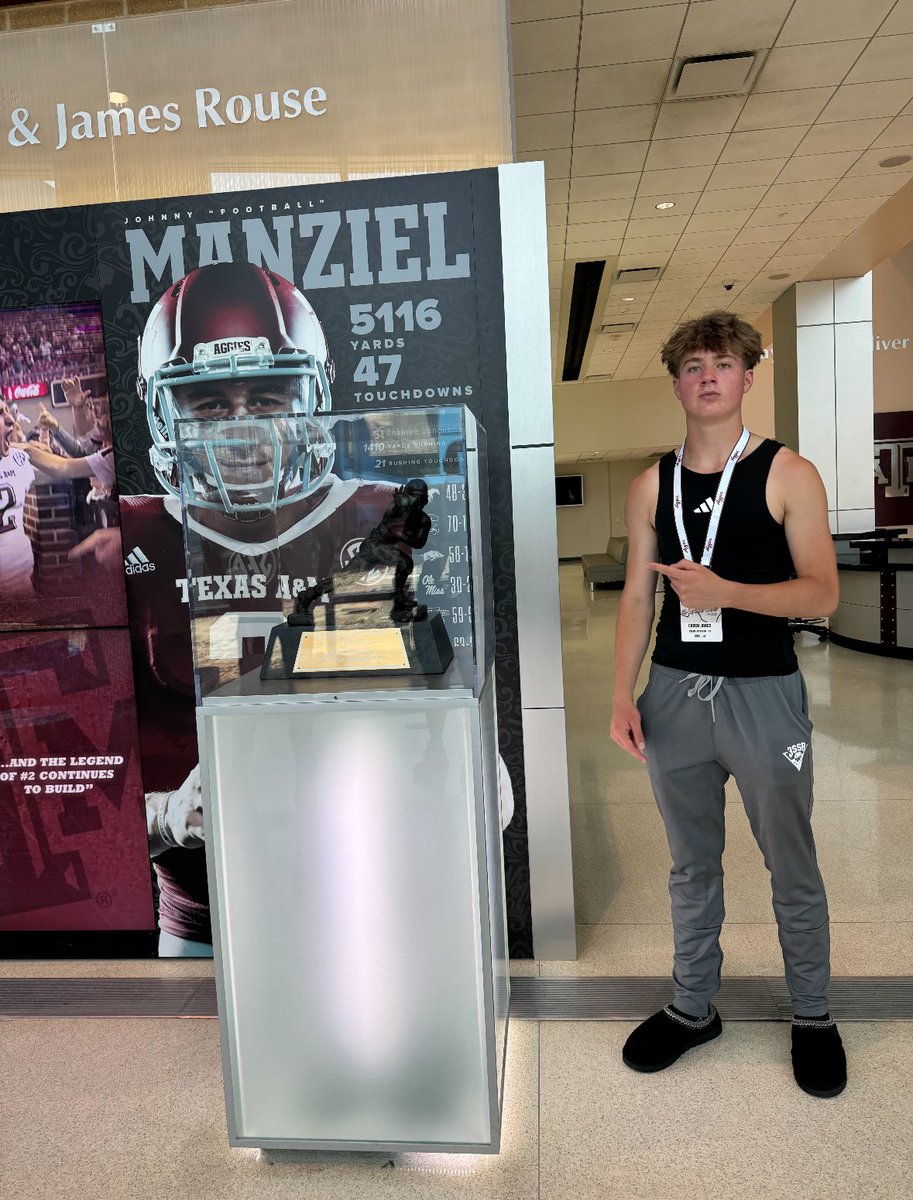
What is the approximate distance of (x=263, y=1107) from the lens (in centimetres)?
189

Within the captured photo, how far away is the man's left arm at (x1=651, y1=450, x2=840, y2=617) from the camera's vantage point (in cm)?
190

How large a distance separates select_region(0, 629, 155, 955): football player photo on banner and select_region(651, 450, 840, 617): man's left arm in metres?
1.81

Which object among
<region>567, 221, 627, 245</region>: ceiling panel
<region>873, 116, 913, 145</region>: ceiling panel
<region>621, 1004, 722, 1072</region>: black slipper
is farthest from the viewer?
<region>567, 221, 627, 245</region>: ceiling panel

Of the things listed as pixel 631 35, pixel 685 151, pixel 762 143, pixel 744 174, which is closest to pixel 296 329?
pixel 631 35

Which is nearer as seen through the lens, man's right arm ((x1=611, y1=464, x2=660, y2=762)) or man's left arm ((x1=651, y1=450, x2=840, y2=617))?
man's left arm ((x1=651, y1=450, x2=840, y2=617))

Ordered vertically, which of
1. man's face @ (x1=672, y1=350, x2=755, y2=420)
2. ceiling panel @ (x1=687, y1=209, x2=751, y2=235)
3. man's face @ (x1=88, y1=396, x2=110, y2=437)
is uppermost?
ceiling panel @ (x1=687, y1=209, x2=751, y2=235)

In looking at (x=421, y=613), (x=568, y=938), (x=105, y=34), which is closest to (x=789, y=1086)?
(x=568, y=938)

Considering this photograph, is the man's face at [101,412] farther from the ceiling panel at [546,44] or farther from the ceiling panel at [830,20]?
the ceiling panel at [830,20]

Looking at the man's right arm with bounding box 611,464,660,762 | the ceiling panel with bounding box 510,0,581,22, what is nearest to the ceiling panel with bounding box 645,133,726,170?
the ceiling panel with bounding box 510,0,581,22

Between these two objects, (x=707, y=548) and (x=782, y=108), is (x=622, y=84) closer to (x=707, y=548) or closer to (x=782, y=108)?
(x=782, y=108)

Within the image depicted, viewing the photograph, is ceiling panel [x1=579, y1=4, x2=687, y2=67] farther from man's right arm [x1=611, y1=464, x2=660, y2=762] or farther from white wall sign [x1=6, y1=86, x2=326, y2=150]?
man's right arm [x1=611, y1=464, x2=660, y2=762]

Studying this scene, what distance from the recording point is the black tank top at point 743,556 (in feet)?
6.44

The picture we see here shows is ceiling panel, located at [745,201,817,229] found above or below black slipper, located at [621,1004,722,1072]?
above

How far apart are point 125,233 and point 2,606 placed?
1.22 meters
